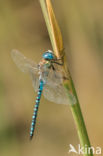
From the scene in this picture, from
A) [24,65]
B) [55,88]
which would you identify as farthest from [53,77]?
[24,65]

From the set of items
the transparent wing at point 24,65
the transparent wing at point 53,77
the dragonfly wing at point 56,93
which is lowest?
the dragonfly wing at point 56,93

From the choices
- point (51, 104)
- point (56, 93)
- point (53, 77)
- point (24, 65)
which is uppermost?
point (24, 65)

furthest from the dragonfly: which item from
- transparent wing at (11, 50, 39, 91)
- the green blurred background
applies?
the green blurred background

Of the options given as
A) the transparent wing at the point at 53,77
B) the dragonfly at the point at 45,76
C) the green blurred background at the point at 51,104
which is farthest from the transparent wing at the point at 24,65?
the green blurred background at the point at 51,104

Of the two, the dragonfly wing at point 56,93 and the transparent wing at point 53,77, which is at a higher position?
the transparent wing at point 53,77

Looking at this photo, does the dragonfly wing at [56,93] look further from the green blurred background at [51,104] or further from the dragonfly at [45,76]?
the green blurred background at [51,104]

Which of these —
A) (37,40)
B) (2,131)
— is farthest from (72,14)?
(2,131)

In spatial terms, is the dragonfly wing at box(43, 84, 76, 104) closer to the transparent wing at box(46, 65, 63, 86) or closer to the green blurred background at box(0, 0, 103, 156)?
the transparent wing at box(46, 65, 63, 86)

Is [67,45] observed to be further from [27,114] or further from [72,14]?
[27,114]

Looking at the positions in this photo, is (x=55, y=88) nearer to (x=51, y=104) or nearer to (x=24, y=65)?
(x=24, y=65)
